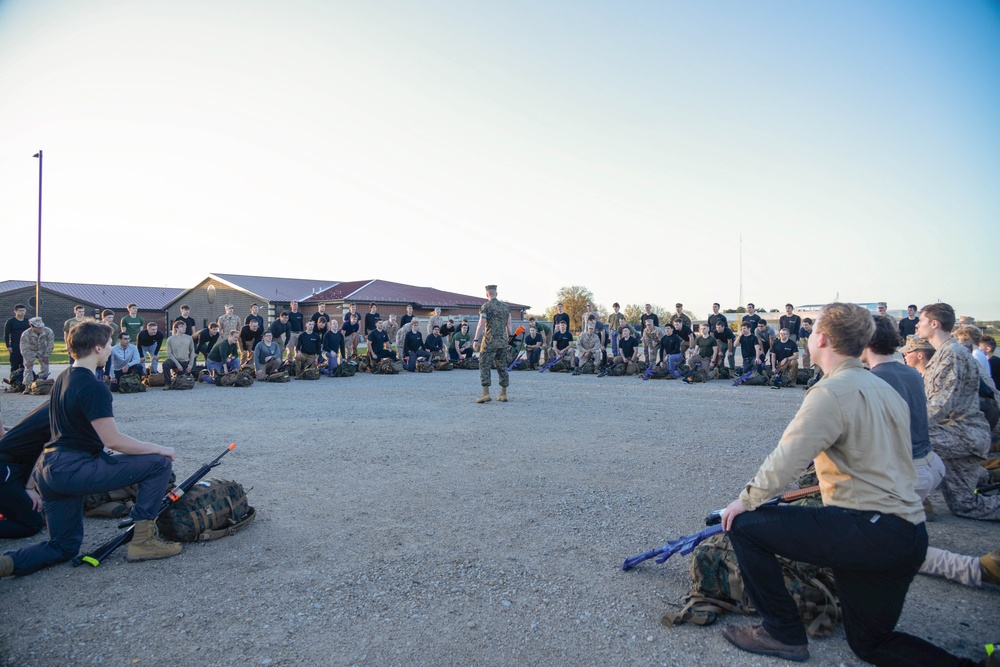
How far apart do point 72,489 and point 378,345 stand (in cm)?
1421

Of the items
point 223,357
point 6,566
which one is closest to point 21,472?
point 6,566

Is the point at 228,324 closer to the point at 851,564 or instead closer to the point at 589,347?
the point at 589,347

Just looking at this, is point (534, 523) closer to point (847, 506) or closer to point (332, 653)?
point (332, 653)

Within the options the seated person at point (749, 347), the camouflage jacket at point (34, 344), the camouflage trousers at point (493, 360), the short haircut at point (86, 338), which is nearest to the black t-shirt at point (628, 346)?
the seated person at point (749, 347)

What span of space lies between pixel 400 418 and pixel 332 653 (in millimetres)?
6222

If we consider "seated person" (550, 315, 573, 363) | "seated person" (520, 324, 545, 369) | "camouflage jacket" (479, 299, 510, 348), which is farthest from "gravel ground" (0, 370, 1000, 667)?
"seated person" (520, 324, 545, 369)

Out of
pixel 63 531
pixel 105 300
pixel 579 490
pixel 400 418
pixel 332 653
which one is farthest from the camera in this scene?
pixel 105 300

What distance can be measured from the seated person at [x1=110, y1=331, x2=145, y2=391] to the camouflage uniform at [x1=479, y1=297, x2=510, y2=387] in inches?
327

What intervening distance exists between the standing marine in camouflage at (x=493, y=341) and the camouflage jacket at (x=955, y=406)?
23.2 ft

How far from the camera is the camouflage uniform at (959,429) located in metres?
4.41

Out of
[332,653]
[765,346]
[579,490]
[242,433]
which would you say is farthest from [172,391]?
[765,346]

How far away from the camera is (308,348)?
1612cm

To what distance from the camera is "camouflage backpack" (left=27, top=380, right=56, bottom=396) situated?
11.7 m

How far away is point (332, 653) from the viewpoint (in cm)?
273
